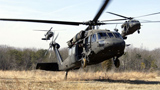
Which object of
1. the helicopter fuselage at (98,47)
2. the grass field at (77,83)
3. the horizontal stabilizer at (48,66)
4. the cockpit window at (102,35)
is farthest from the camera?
the horizontal stabilizer at (48,66)

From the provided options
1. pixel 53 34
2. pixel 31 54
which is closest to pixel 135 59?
pixel 31 54

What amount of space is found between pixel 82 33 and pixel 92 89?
18.9ft

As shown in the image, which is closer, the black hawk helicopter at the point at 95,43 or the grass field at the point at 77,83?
the grass field at the point at 77,83

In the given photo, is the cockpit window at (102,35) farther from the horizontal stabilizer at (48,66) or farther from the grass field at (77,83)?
the horizontal stabilizer at (48,66)

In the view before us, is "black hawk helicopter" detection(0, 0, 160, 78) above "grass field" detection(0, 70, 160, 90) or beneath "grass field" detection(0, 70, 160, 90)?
above

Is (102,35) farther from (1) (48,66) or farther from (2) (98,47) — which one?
(1) (48,66)

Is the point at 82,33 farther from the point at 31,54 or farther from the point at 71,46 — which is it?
the point at 31,54

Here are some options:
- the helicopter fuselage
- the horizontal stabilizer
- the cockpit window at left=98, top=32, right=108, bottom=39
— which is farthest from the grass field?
the cockpit window at left=98, top=32, right=108, bottom=39

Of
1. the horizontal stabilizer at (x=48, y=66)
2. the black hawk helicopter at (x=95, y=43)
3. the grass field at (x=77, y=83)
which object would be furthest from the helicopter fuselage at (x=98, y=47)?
the horizontal stabilizer at (x=48, y=66)

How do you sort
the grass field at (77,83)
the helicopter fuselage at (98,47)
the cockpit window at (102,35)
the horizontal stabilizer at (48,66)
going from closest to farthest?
1. the grass field at (77,83)
2. the helicopter fuselage at (98,47)
3. the cockpit window at (102,35)
4. the horizontal stabilizer at (48,66)

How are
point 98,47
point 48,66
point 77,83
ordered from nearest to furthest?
point 77,83
point 98,47
point 48,66

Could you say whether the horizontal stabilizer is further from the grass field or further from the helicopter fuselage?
the helicopter fuselage

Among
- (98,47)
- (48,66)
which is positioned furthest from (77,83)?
(48,66)

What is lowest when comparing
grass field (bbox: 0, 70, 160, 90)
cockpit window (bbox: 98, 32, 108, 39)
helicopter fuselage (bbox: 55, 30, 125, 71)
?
grass field (bbox: 0, 70, 160, 90)
